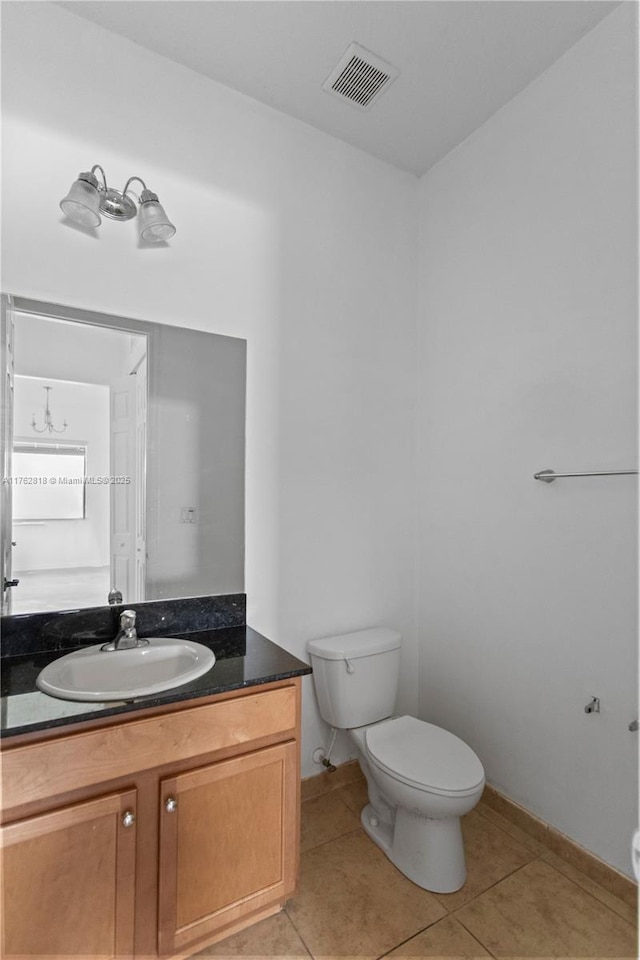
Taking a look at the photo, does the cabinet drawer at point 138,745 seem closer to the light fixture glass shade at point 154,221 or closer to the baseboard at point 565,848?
the baseboard at point 565,848

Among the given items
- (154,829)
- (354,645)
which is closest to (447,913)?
(354,645)

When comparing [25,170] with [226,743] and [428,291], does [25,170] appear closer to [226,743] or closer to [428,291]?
[428,291]

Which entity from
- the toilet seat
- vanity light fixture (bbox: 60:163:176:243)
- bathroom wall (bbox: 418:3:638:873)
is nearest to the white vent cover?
bathroom wall (bbox: 418:3:638:873)

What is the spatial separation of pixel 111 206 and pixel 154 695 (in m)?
1.49

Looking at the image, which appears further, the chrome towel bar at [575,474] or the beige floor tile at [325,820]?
the beige floor tile at [325,820]

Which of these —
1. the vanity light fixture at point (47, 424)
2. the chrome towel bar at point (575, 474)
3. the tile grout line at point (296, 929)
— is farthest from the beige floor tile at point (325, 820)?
the vanity light fixture at point (47, 424)

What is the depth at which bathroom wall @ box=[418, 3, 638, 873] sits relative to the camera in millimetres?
1561

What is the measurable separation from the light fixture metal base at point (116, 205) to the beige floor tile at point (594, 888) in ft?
8.50

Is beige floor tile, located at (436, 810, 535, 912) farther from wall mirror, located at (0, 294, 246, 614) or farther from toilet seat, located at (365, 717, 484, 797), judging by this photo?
wall mirror, located at (0, 294, 246, 614)

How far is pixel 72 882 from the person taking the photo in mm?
1080

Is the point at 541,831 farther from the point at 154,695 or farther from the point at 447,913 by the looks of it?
the point at 154,695

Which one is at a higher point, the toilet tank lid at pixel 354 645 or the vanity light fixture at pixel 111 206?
the vanity light fixture at pixel 111 206

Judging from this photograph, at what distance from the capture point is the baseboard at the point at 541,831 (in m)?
1.51

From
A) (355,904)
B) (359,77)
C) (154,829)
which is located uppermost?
(359,77)
